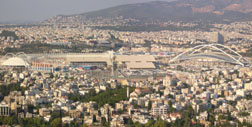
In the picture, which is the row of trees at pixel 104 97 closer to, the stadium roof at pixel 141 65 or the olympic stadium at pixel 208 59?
the stadium roof at pixel 141 65

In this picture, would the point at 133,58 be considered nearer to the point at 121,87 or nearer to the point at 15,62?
the point at 15,62

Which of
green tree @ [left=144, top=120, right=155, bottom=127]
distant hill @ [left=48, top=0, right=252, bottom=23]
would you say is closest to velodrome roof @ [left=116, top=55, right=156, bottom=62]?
green tree @ [left=144, top=120, right=155, bottom=127]

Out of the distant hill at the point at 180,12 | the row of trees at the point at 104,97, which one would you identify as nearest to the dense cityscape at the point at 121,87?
the row of trees at the point at 104,97

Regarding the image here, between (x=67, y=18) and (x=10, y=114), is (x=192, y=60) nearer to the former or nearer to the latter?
(x=10, y=114)

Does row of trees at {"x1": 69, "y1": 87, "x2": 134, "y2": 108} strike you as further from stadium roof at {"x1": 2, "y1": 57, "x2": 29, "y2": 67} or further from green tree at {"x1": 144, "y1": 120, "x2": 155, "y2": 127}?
stadium roof at {"x1": 2, "y1": 57, "x2": 29, "y2": 67}

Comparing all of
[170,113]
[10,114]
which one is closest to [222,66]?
[170,113]

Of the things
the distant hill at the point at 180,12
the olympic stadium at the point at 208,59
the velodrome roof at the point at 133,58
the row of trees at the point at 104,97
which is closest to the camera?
the row of trees at the point at 104,97
